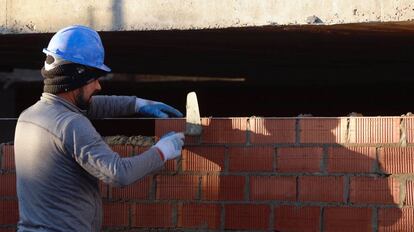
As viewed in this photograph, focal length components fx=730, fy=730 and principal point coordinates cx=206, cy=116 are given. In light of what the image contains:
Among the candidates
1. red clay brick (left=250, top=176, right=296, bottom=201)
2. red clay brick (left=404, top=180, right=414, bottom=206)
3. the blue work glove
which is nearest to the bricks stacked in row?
the blue work glove

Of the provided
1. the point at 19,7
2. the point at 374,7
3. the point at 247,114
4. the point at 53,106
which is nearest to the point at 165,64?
the point at 247,114

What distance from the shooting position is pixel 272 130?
12.3 feet

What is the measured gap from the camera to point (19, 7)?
4633 mm

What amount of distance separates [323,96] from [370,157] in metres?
5.85

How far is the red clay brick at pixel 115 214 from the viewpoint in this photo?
13.0 feet

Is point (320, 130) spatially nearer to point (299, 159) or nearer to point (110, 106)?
point (299, 159)

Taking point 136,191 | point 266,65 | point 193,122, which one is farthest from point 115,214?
point 266,65

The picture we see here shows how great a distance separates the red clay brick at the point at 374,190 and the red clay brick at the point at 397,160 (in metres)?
0.06

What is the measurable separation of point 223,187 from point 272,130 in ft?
1.29

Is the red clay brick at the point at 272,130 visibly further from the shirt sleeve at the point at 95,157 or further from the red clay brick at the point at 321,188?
the shirt sleeve at the point at 95,157

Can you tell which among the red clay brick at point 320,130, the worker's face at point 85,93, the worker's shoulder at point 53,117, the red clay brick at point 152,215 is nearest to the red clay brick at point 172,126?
the red clay brick at point 152,215

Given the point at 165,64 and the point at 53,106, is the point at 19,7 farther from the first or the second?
the point at 165,64

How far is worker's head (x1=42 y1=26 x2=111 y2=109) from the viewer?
3098mm

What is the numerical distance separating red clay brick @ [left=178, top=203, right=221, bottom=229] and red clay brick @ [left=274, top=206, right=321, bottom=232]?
32 centimetres
